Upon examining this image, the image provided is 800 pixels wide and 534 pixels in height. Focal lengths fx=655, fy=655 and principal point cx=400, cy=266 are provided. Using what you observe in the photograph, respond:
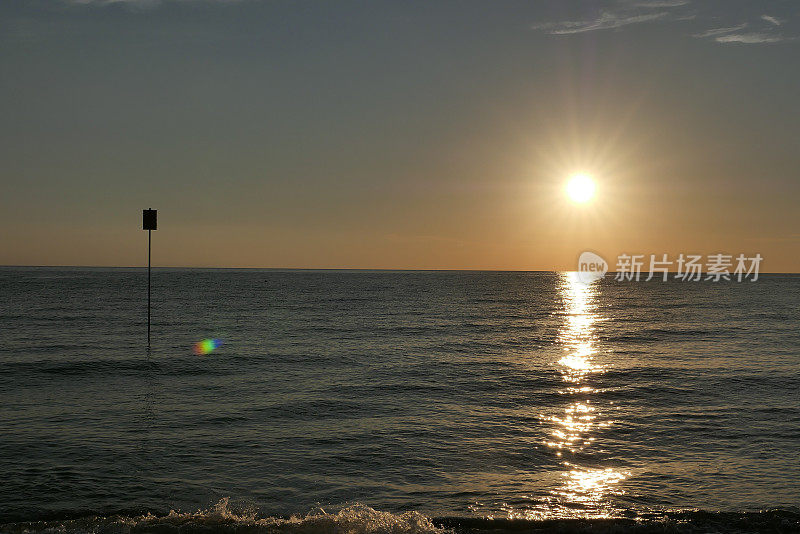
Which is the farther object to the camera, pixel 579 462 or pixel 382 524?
pixel 579 462

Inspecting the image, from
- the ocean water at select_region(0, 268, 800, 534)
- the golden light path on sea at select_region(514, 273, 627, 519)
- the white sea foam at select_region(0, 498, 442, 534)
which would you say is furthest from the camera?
the golden light path on sea at select_region(514, 273, 627, 519)

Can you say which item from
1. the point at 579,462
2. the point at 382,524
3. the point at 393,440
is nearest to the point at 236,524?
the point at 382,524

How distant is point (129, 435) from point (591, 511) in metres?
10.0

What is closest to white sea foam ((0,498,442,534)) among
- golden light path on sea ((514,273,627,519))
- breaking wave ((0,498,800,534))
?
breaking wave ((0,498,800,534))

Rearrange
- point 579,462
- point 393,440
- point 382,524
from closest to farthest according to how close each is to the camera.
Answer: point 382,524 → point 579,462 → point 393,440

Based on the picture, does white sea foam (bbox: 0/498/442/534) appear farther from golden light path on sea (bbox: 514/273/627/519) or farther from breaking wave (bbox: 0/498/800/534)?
golden light path on sea (bbox: 514/273/627/519)

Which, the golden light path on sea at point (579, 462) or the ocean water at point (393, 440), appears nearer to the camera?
the ocean water at point (393, 440)

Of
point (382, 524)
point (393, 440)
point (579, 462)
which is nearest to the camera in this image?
point (382, 524)

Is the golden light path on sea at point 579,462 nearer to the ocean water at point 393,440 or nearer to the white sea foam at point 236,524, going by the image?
the ocean water at point 393,440

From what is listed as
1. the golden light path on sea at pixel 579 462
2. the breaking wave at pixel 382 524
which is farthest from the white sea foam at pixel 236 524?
the golden light path on sea at pixel 579 462

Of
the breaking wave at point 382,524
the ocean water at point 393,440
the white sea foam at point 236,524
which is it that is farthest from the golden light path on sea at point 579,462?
the white sea foam at point 236,524

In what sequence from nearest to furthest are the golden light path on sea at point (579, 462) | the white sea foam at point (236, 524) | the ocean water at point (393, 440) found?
the white sea foam at point (236, 524) → the ocean water at point (393, 440) → the golden light path on sea at point (579, 462)

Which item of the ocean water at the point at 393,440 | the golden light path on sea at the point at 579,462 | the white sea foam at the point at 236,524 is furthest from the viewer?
the golden light path on sea at the point at 579,462

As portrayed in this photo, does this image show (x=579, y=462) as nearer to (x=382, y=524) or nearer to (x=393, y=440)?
(x=393, y=440)
